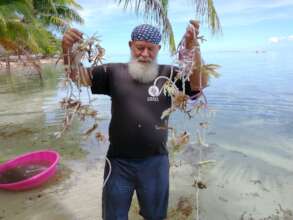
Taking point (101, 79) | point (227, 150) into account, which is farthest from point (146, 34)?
point (227, 150)

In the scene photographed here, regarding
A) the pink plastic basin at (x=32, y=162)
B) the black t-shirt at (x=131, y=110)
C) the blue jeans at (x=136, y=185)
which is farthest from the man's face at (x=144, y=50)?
the pink plastic basin at (x=32, y=162)

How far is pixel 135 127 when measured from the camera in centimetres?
259

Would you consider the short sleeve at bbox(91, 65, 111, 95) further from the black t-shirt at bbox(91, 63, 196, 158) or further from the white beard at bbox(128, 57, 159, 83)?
the white beard at bbox(128, 57, 159, 83)

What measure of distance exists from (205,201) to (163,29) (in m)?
3.58

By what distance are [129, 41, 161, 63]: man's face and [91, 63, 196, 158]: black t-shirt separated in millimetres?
142

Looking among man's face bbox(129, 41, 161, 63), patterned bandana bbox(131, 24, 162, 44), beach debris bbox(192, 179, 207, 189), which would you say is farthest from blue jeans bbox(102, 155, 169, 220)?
patterned bandana bbox(131, 24, 162, 44)

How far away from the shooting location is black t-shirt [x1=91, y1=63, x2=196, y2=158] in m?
2.57

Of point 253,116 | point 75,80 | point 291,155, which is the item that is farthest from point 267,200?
point 253,116

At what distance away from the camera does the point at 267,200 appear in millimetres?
4426

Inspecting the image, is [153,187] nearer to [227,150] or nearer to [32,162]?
[32,162]

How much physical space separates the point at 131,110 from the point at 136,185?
2.05 ft

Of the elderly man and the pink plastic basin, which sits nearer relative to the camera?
the elderly man

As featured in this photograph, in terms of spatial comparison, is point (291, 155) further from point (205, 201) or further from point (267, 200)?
point (205, 201)

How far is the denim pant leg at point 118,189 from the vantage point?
263cm
